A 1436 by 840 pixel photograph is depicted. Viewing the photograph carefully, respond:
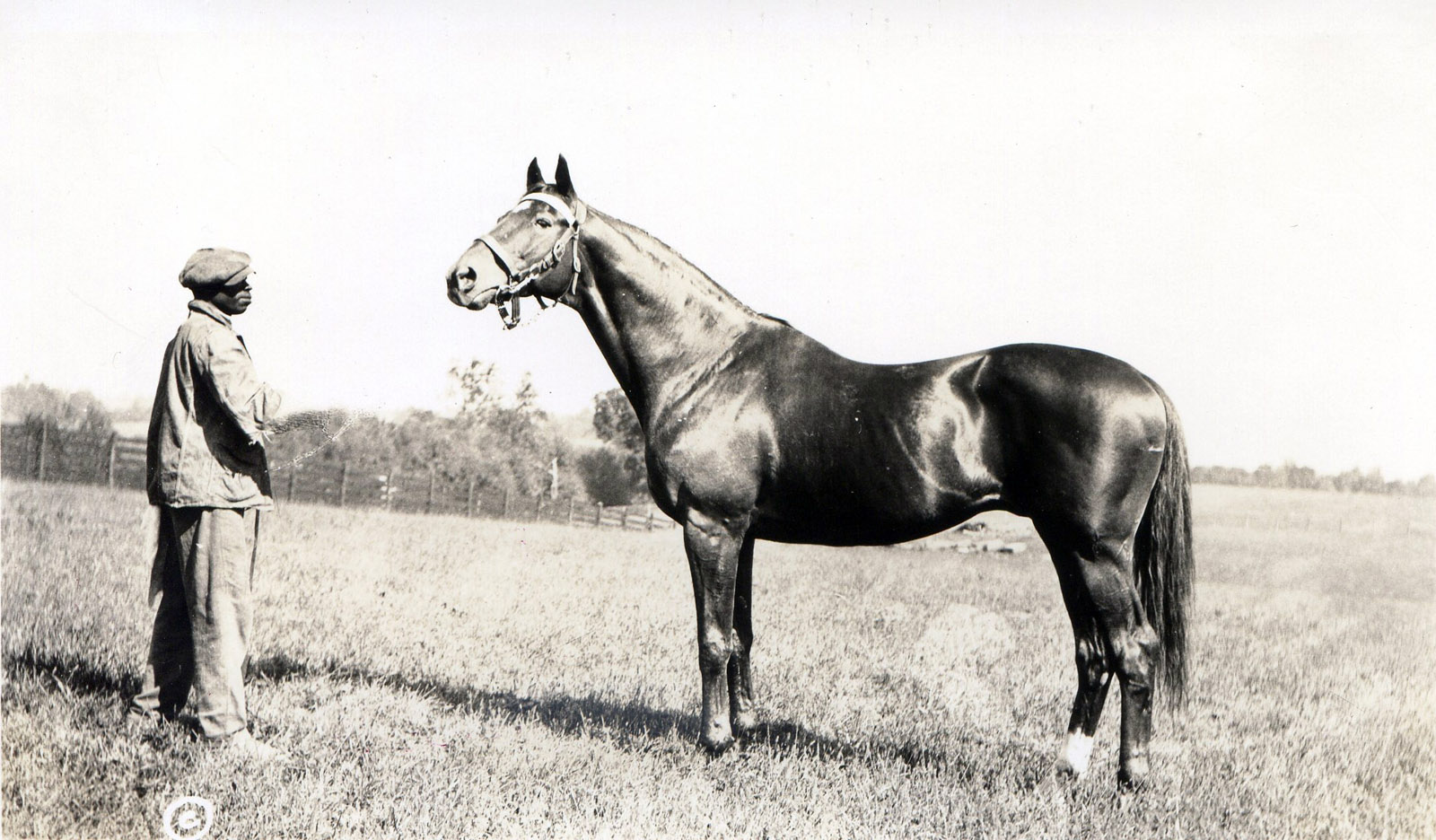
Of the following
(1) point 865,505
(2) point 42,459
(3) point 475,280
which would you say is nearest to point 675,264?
(3) point 475,280

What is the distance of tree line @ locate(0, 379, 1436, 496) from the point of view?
15.3ft

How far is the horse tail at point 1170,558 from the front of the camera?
11.5ft

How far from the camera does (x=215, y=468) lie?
365cm

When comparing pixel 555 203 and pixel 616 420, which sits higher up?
pixel 555 203

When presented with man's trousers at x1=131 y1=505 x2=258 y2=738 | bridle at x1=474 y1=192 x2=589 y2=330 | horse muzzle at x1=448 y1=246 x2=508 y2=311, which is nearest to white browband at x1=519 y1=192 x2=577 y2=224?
bridle at x1=474 y1=192 x2=589 y2=330

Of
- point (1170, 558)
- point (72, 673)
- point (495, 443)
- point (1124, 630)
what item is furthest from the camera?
point (495, 443)

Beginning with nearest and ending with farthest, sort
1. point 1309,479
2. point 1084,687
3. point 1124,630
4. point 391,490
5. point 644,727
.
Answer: point 1124,630, point 1084,687, point 644,727, point 1309,479, point 391,490

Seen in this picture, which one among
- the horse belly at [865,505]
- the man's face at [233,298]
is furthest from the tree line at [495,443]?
the horse belly at [865,505]

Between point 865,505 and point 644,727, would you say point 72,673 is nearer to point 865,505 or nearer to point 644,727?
point 644,727

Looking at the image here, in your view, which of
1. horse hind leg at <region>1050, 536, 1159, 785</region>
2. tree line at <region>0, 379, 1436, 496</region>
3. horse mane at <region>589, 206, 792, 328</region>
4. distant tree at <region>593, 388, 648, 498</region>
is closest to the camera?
horse hind leg at <region>1050, 536, 1159, 785</region>

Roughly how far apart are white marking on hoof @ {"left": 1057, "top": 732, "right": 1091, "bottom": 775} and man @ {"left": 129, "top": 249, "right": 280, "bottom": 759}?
3.55 meters

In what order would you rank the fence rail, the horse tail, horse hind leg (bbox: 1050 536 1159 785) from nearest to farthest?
horse hind leg (bbox: 1050 536 1159 785)
the horse tail
the fence rail

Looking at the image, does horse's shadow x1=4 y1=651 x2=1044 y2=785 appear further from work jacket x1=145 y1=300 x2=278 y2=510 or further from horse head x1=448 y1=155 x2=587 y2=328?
horse head x1=448 y1=155 x2=587 y2=328

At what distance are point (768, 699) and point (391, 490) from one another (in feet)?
37.0
